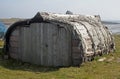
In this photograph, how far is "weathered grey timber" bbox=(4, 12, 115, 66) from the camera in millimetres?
19531

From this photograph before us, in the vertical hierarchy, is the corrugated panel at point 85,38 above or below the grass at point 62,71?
above

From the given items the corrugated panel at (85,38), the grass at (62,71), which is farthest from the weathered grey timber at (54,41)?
the grass at (62,71)

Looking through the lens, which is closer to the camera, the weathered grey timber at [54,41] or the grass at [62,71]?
the grass at [62,71]

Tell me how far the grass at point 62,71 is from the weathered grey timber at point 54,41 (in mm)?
689

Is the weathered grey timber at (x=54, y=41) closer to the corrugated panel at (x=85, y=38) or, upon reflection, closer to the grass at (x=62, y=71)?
the corrugated panel at (x=85, y=38)

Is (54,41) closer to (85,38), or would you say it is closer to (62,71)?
(85,38)

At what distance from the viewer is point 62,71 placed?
17906mm

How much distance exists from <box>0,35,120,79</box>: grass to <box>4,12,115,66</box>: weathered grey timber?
0.69m

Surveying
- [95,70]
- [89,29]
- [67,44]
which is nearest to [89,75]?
[95,70]

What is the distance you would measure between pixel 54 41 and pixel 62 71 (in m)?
2.83

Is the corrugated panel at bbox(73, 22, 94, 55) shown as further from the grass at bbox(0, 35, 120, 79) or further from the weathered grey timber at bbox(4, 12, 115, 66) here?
the grass at bbox(0, 35, 120, 79)

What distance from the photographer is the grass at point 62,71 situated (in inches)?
665

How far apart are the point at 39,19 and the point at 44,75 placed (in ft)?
14.5

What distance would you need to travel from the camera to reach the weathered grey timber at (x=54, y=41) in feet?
64.1
